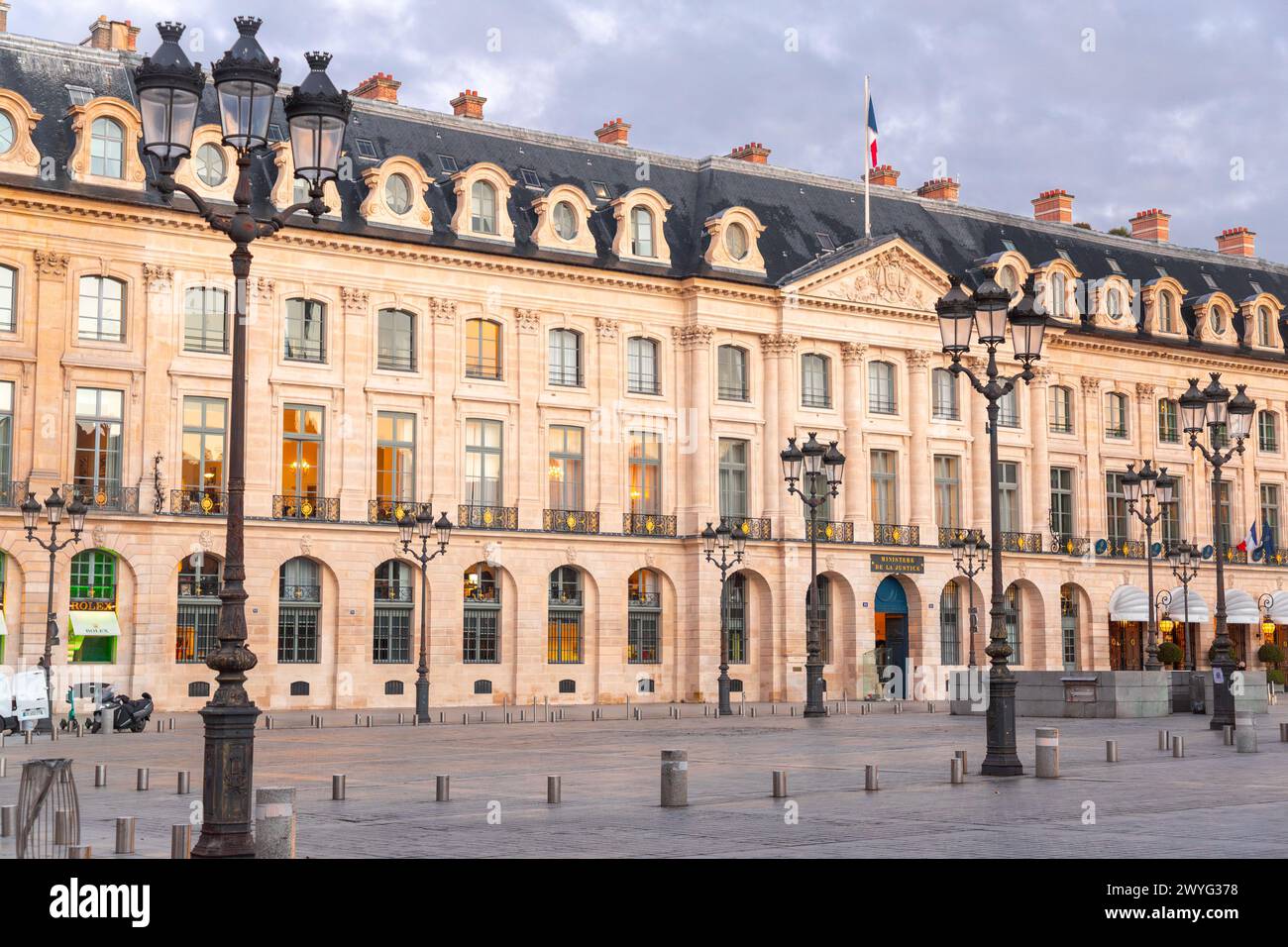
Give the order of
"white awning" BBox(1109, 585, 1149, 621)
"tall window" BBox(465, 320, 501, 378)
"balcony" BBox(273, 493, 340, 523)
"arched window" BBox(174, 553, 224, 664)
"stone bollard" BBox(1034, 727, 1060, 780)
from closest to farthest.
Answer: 1. "stone bollard" BBox(1034, 727, 1060, 780)
2. "arched window" BBox(174, 553, 224, 664)
3. "balcony" BBox(273, 493, 340, 523)
4. "tall window" BBox(465, 320, 501, 378)
5. "white awning" BBox(1109, 585, 1149, 621)

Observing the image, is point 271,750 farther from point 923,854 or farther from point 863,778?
point 923,854

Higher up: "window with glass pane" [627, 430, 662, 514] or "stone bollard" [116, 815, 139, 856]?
"window with glass pane" [627, 430, 662, 514]

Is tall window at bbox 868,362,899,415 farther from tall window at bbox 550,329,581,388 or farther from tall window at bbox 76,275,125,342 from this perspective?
tall window at bbox 76,275,125,342

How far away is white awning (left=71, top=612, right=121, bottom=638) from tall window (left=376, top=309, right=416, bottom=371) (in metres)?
11.0

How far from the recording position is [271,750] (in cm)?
2898

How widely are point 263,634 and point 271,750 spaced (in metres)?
19.9

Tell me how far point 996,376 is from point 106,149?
32.5 metres

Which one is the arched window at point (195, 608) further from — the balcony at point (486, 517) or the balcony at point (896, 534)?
the balcony at point (896, 534)

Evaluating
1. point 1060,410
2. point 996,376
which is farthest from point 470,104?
point 996,376

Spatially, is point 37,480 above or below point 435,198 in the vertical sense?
below

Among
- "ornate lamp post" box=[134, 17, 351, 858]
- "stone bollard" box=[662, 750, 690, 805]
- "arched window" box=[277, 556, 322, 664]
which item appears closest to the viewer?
"ornate lamp post" box=[134, 17, 351, 858]

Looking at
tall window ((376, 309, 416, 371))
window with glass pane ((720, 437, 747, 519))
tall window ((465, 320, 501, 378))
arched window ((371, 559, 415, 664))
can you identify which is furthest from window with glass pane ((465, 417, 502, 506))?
window with glass pane ((720, 437, 747, 519))

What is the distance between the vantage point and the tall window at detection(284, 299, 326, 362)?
50.5 meters
